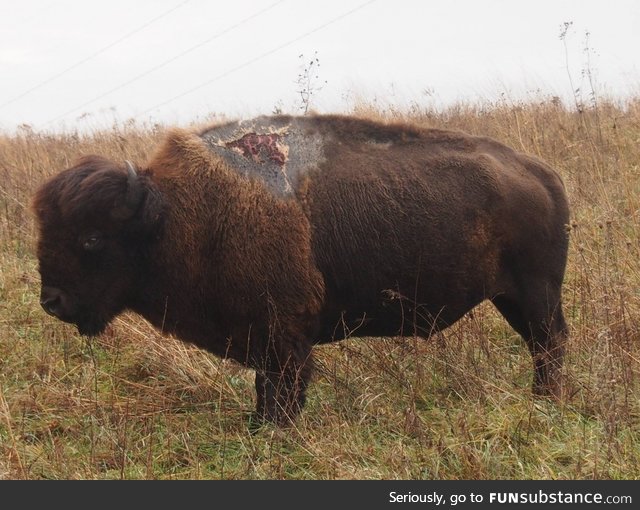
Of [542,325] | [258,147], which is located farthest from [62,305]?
[542,325]

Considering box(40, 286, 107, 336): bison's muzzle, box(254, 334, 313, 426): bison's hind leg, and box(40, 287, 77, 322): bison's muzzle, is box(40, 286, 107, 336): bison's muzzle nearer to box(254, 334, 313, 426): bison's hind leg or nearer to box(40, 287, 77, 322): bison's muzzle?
box(40, 287, 77, 322): bison's muzzle

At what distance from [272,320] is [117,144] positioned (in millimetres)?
7449

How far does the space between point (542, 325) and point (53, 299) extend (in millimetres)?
2831

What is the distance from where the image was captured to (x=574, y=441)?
401 centimetres

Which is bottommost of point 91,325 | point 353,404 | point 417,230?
point 353,404

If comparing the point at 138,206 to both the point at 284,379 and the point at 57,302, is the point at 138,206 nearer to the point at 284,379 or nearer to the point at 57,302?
the point at 57,302

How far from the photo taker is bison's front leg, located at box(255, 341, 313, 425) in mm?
4566

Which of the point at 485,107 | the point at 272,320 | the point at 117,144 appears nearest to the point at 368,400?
the point at 272,320

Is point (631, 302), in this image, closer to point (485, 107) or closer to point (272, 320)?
point (272, 320)

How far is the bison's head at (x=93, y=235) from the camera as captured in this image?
14.9ft

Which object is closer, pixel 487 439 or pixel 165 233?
pixel 487 439

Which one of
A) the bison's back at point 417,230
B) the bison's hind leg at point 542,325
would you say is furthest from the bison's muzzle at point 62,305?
the bison's hind leg at point 542,325

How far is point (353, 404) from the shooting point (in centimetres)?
472
